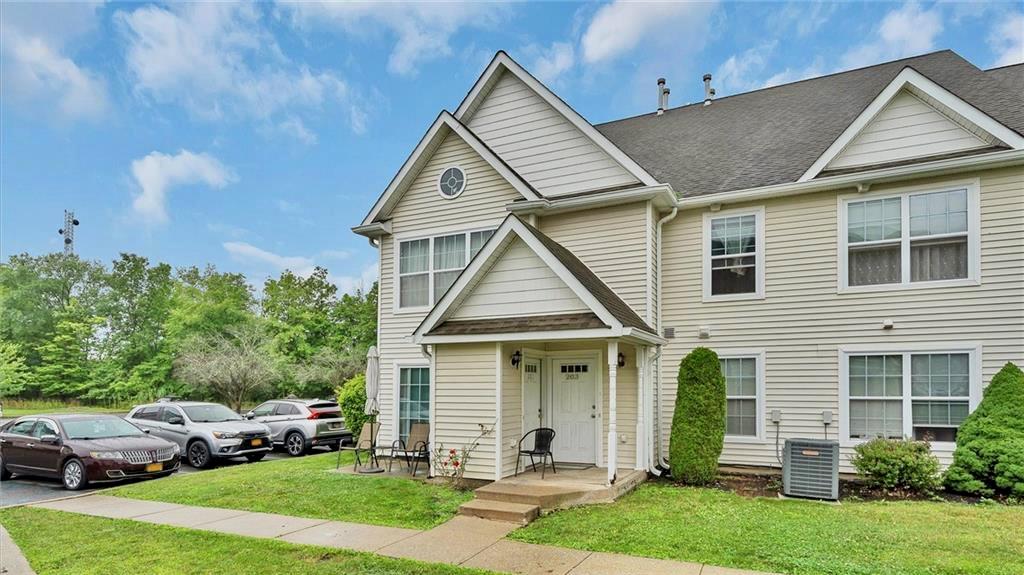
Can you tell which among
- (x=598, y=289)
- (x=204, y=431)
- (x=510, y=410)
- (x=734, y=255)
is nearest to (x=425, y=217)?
(x=598, y=289)

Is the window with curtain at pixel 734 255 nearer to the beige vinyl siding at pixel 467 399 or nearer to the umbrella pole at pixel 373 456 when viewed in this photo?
the beige vinyl siding at pixel 467 399

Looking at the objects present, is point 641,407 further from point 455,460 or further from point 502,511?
point 502,511

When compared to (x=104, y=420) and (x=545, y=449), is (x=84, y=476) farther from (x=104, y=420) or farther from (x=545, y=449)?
(x=545, y=449)

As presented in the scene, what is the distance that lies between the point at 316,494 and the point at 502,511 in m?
3.45

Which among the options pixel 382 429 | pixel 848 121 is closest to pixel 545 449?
pixel 382 429

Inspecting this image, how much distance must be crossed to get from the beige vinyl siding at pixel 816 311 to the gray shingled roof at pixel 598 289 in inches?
60.7

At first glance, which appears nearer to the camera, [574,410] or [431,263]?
[574,410]

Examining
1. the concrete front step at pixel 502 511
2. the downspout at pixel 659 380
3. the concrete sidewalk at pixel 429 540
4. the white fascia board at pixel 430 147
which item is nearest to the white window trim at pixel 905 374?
the downspout at pixel 659 380

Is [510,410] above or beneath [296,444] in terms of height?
above

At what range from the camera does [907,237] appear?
950 centimetres

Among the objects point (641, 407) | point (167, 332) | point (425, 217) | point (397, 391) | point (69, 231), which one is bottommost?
point (397, 391)

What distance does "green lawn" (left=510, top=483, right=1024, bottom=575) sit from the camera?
17.5ft

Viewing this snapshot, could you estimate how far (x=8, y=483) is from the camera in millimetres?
11438

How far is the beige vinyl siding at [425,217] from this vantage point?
38.5 feet
